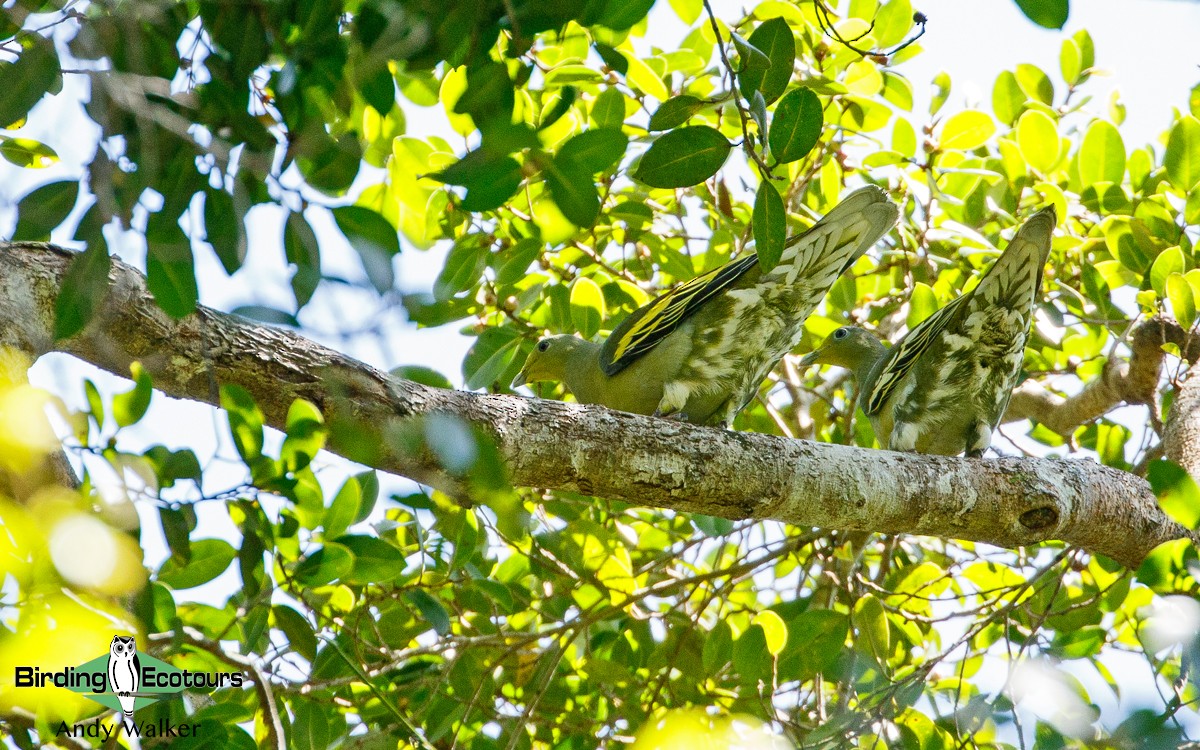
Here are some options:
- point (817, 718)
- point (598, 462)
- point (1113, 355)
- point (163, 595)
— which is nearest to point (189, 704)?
point (163, 595)

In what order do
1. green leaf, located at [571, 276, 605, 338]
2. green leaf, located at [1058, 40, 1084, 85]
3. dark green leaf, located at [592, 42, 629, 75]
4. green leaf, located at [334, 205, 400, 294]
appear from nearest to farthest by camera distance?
green leaf, located at [334, 205, 400, 294], dark green leaf, located at [592, 42, 629, 75], green leaf, located at [571, 276, 605, 338], green leaf, located at [1058, 40, 1084, 85]

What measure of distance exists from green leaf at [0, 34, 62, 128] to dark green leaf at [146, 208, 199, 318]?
0.87ft

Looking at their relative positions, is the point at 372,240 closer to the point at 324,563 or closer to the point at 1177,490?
the point at 324,563

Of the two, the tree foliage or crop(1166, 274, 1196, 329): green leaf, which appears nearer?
the tree foliage

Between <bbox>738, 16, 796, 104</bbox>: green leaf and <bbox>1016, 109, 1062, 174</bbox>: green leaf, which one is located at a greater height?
<bbox>738, 16, 796, 104</bbox>: green leaf

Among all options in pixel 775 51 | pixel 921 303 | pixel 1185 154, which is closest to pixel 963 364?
pixel 921 303

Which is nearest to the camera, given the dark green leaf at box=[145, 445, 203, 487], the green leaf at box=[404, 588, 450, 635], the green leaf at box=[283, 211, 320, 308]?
the green leaf at box=[283, 211, 320, 308]

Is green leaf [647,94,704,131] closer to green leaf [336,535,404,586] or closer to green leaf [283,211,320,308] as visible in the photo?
green leaf [283,211,320,308]

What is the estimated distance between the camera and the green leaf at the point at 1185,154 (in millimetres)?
3973

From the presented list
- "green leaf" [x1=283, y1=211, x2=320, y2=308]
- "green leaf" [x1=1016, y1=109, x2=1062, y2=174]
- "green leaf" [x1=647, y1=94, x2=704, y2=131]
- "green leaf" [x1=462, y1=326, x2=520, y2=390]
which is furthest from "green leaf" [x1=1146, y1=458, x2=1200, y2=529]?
"green leaf" [x1=1016, y1=109, x2=1062, y2=174]

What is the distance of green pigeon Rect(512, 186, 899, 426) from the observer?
4016 mm

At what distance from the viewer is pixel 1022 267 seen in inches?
155

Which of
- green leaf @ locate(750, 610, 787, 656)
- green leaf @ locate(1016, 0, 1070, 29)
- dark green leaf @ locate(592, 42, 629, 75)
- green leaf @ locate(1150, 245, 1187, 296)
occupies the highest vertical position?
green leaf @ locate(1016, 0, 1070, 29)

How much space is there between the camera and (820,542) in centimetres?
509
